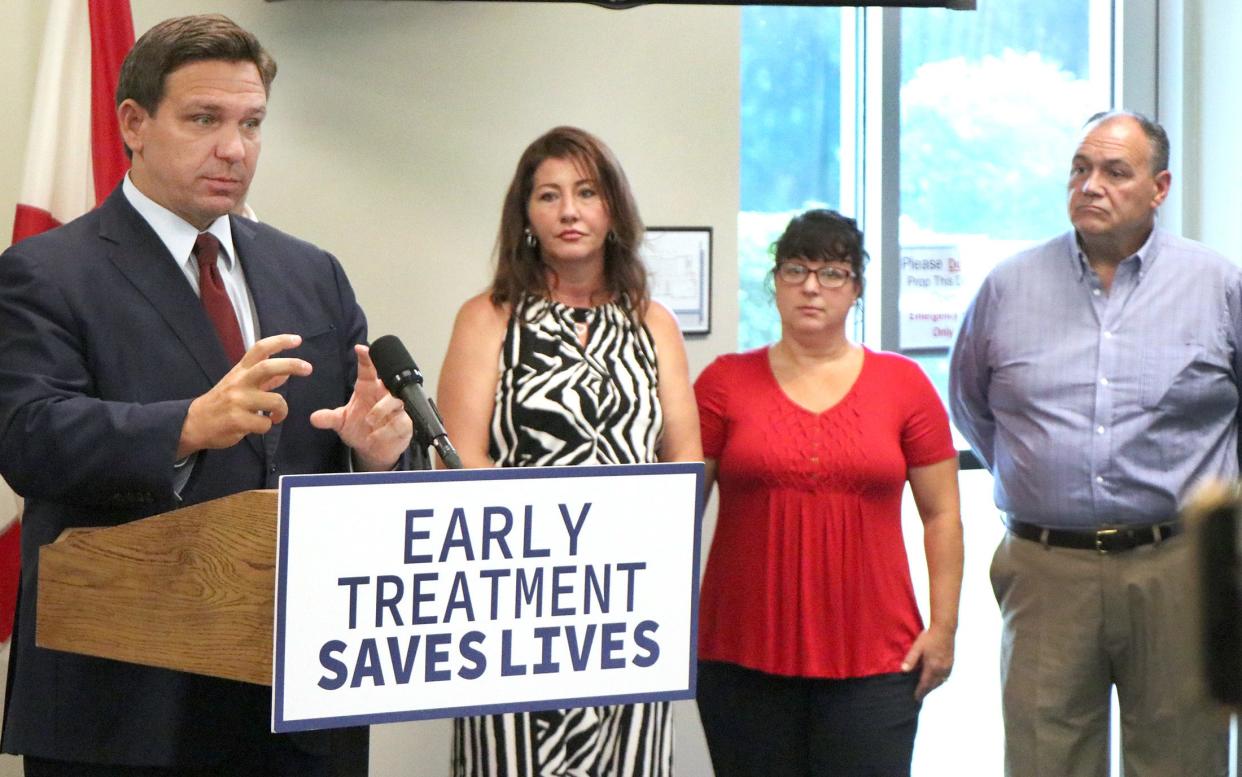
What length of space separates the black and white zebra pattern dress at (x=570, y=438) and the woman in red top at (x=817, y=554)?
30 centimetres

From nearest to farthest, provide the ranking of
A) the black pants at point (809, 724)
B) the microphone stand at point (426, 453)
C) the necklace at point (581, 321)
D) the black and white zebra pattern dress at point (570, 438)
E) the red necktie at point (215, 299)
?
1. the microphone stand at point (426, 453)
2. the red necktie at point (215, 299)
3. the black and white zebra pattern dress at point (570, 438)
4. the necklace at point (581, 321)
5. the black pants at point (809, 724)

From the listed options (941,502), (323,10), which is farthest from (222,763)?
(323,10)

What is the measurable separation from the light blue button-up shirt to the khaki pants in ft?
0.37

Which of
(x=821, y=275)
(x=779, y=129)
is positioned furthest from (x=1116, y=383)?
(x=779, y=129)

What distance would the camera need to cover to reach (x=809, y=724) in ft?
9.80

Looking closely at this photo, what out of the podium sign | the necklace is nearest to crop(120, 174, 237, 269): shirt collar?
the podium sign

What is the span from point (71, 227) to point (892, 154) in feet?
9.78

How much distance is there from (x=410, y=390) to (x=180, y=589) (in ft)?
1.14

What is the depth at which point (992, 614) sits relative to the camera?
450cm

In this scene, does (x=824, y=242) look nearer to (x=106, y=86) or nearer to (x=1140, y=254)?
(x=1140, y=254)

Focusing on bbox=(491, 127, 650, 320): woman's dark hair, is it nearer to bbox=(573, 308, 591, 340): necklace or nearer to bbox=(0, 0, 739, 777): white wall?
bbox=(573, 308, 591, 340): necklace

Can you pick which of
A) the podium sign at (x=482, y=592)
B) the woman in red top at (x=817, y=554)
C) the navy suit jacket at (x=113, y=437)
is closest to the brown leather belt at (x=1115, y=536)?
the woman in red top at (x=817, y=554)

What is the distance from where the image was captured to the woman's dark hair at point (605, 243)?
2.80 meters

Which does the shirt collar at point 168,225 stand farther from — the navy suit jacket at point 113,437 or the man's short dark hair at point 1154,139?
the man's short dark hair at point 1154,139
